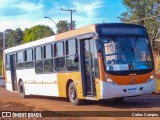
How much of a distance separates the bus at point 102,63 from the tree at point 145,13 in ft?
95.6

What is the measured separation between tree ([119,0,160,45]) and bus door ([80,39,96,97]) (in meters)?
30.6

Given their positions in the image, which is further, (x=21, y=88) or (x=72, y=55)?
(x=21, y=88)

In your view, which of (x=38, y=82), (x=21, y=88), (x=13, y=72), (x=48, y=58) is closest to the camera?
(x=48, y=58)

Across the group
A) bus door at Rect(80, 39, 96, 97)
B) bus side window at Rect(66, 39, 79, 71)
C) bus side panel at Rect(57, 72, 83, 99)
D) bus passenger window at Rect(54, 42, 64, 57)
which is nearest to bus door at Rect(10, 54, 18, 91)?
bus passenger window at Rect(54, 42, 64, 57)

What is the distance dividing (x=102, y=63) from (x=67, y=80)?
2817 mm

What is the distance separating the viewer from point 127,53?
14.2m

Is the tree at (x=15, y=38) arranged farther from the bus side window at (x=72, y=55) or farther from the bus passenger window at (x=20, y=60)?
the bus side window at (x=72, y=55)

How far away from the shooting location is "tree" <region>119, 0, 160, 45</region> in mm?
45031

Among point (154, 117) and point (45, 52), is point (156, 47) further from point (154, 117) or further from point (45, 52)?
point (154, 117)

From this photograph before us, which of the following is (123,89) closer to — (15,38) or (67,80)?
(67,80)

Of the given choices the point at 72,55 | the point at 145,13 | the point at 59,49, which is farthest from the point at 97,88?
the point at 145,13

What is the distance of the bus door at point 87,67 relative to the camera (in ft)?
47.3

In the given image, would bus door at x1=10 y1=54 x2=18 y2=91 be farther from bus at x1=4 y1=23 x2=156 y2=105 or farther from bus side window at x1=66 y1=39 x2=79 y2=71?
bus side window at x1=66 y1=39 x2=79 y2=71

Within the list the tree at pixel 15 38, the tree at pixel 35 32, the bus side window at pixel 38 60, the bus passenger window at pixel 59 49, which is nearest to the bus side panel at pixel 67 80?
the bus passenger window at pixel 59 49
